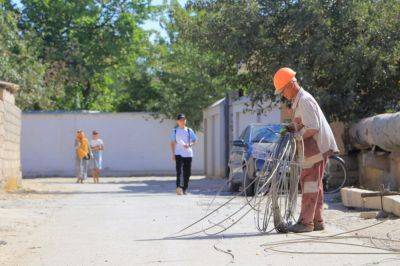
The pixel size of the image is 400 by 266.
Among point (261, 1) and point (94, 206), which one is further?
point (261, 1)

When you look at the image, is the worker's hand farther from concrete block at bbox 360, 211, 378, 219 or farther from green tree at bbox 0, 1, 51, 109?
green tree at bbox 0, 1, 51, 109

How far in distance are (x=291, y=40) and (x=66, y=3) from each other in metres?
20.8

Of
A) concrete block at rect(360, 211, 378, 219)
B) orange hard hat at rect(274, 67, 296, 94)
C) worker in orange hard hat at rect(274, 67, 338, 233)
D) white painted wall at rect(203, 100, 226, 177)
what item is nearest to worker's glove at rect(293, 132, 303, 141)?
worker in orange hard hat at rect(274, 67, 338, 233)

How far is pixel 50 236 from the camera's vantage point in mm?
9547

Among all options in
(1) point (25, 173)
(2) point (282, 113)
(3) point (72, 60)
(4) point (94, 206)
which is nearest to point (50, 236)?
(4) point (94, 206)

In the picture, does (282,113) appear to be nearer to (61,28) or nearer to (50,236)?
(50,236)

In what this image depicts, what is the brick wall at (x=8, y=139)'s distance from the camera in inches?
713

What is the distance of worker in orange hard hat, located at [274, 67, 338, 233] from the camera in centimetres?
906

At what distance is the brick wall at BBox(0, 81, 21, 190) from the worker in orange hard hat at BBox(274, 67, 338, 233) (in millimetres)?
10339

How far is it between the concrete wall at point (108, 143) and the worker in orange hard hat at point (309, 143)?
2396 centimetres

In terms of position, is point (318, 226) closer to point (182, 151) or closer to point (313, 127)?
point (313, 127)

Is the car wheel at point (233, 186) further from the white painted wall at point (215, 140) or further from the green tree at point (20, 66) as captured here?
the green tree at point (20, 66)

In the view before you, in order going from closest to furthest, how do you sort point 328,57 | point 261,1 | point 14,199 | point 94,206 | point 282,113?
point 94,206, point 14,199, point 328,57, point 261,1, point 282,113

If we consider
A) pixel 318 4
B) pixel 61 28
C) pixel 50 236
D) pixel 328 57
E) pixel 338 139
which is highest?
pixel 61 28
